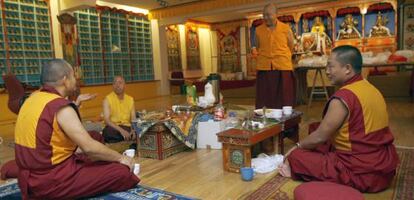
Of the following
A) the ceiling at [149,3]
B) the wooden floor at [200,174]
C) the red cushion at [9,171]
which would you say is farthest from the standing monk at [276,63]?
the ceiling at [149,3]

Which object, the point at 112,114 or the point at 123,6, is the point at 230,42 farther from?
the point at 112,114

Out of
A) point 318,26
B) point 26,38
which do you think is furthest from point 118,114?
point 318,26

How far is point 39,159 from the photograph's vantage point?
5.61ft

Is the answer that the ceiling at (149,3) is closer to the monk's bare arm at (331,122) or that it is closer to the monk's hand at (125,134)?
the monk's hand at (125,134)

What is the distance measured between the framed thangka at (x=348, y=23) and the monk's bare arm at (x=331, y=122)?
7.58 m

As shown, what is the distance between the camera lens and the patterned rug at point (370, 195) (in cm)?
190

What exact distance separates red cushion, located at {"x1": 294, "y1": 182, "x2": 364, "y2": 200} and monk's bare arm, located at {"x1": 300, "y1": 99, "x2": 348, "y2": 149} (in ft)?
1.32

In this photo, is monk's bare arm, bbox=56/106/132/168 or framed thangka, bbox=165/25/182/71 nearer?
monk's bare arm, bbox=56/106/132/168

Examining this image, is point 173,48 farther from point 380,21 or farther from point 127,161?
point 127,161

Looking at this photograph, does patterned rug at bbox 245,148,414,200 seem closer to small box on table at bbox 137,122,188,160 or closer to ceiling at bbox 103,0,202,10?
small box on table at bbox 137,122,188,160

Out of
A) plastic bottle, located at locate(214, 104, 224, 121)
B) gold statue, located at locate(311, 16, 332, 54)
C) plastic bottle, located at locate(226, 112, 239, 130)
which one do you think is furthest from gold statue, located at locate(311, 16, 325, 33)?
plastic bottle, located at locate(214, 104, 224, 121)

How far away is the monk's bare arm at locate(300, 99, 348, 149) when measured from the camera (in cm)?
188

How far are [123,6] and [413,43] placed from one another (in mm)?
7103

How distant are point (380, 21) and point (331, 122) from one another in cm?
775
